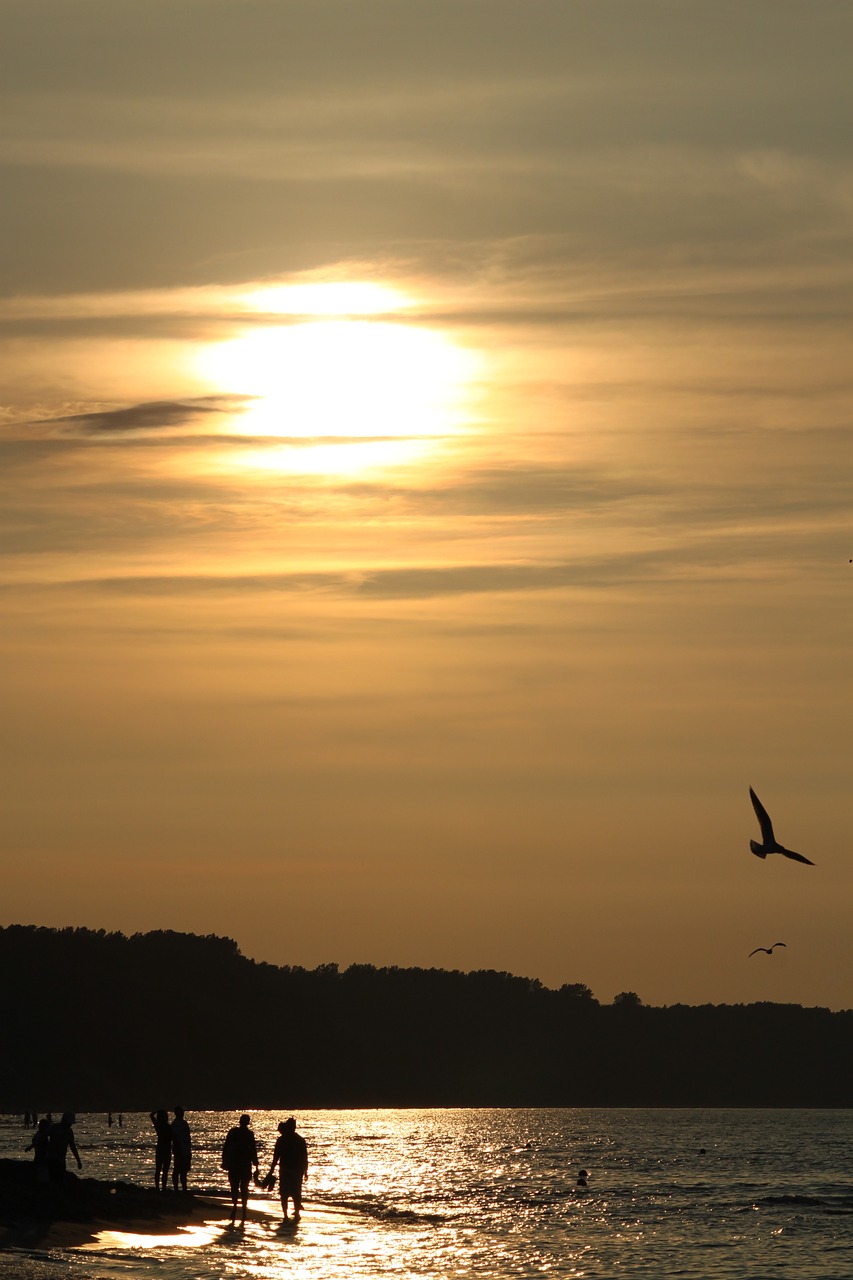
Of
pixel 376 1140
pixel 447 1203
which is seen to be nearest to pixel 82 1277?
pixel 447 1203

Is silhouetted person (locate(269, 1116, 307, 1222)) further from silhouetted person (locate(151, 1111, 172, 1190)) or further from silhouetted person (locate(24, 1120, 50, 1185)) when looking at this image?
silhouetted person (locate(24, 1120, 50, 1185))

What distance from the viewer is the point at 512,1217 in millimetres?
57125

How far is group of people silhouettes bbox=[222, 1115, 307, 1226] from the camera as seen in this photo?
1549 inches

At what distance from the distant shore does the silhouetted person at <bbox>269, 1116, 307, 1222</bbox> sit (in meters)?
1.98

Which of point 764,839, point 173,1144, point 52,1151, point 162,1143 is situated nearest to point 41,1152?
point 52,1151

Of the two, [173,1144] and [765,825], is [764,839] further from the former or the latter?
[173,1144]

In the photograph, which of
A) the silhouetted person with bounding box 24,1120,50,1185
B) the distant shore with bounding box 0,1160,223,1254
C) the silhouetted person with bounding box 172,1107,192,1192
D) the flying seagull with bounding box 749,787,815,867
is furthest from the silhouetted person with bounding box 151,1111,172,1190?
the flying seagull with bounding box 749,787,815,867

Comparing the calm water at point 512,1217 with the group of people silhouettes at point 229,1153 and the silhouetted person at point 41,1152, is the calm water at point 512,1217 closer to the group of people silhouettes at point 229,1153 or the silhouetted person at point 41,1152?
the group of people silhouettes at point 229,1153

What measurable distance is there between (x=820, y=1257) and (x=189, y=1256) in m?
20.9

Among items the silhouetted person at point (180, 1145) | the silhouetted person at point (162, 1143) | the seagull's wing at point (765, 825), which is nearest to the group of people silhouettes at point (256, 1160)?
the silhouetted person at point (180, 1145)

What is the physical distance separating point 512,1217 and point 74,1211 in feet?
73.3

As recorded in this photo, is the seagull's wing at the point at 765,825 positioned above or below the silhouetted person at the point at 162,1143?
above

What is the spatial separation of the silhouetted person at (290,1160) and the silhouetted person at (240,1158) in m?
0.54

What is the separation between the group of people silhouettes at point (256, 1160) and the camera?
1549 inches
